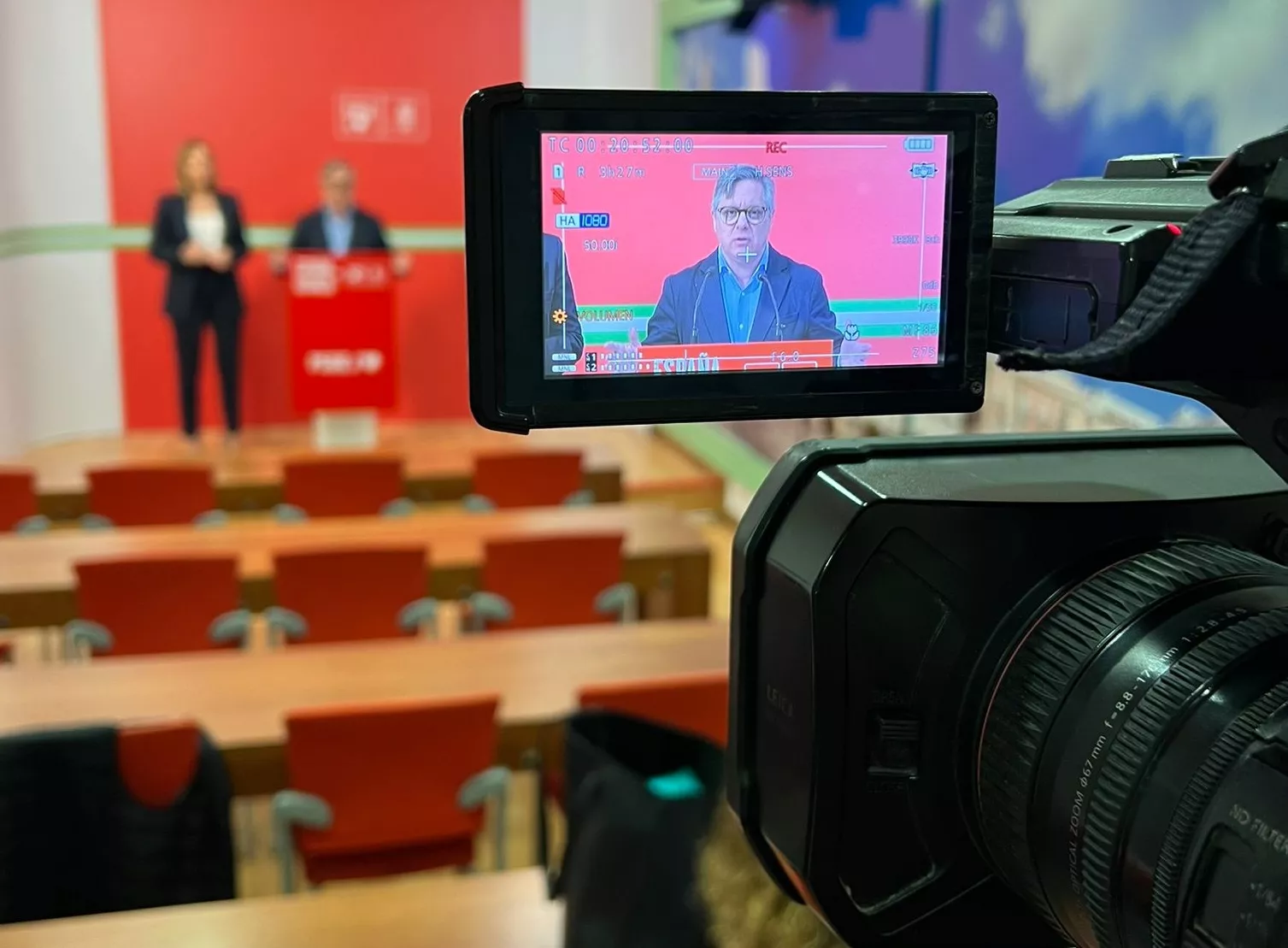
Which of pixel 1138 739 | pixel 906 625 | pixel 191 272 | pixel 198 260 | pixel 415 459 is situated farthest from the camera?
pixel 191 272

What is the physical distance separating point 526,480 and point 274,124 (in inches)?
154

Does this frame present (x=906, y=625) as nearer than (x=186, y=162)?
Yes

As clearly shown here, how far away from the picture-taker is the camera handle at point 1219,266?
1.96 ft

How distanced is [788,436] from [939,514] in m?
4.52

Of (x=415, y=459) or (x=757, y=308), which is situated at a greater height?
(x=757, y=308)

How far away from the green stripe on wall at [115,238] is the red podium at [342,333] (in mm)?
625

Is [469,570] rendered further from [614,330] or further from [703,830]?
[614,330]

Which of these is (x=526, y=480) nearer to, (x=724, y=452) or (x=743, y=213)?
(x=724, y=452)

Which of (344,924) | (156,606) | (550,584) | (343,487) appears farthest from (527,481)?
(344,924)

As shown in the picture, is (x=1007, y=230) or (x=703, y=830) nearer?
(x=1007, y=230)

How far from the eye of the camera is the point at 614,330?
796mm

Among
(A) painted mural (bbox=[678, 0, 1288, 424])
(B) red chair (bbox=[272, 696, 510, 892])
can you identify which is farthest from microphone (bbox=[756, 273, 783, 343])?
(B) red chair (bbox=[272, 696, 510, 892])

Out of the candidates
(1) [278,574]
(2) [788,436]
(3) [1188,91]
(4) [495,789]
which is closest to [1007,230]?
(4) [495,789]

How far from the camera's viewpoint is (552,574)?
11.1 ft
